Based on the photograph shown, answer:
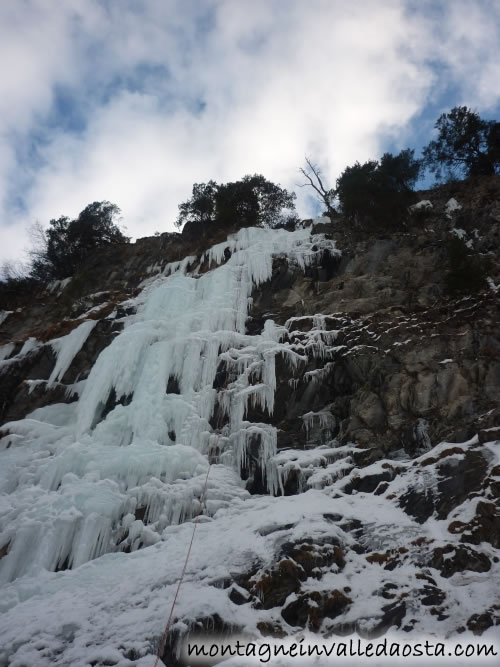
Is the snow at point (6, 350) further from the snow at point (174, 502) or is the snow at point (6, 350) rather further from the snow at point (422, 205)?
the snow at point (422, 205)

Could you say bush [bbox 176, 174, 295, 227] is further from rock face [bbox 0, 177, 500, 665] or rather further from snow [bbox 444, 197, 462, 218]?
snow [bbox 444, 197, 462, 218]

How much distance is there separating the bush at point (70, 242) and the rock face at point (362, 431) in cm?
897

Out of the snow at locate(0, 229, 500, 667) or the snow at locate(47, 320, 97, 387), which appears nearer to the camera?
the snow at locate(0, 229, 500, 667)

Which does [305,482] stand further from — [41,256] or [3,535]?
[41,256]

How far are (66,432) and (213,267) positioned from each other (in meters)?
8.73

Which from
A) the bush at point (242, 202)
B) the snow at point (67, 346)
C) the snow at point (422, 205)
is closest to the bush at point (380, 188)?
the snow at point (422, 205)

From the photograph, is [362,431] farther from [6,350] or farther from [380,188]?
[6,350]

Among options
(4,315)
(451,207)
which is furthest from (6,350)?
(451,207)

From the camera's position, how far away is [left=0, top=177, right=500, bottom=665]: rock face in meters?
5.55

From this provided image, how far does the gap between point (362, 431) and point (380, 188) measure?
10.4 m

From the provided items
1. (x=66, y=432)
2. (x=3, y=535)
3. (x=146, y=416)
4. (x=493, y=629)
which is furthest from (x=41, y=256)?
(x=493, y=629)

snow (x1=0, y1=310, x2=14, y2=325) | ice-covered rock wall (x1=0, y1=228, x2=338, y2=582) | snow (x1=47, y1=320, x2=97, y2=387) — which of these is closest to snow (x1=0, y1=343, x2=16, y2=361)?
snow (x1=47, y1=320, x2=97, y2=387)

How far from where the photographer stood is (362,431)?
915cm

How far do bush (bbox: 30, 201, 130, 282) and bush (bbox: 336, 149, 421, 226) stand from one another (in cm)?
1338
